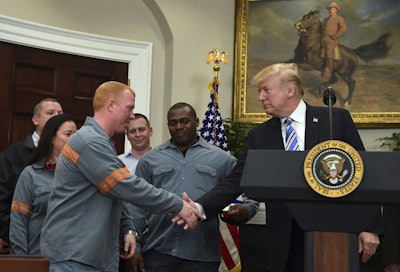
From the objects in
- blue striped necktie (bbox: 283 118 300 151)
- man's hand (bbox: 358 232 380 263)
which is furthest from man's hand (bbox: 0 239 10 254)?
man's hand (bbox: 358 232 380 263)

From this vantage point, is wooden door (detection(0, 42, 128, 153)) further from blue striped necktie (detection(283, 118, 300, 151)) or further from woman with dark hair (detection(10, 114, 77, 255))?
blue striped necktie (detection(283, 118, 300, 151))

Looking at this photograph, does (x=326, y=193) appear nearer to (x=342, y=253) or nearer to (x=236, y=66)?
(x=342, y=253)

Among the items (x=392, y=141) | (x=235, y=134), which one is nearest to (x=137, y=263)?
(x=235, y=134)

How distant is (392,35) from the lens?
21.7 ft

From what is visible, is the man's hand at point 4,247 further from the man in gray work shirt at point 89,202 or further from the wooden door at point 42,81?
the wooden door at point 42,81

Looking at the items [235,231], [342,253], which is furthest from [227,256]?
[342,253]

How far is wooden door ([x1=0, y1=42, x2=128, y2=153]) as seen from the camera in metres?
6.04

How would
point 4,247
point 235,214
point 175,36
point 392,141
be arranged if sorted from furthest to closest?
point 175,36 < point 392,141 < point 4,247 < point 235,214

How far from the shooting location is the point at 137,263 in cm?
370

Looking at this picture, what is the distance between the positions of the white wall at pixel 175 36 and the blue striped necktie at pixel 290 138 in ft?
11.6

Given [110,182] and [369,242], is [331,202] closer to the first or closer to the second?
[369,242]

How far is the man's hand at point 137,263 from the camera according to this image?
12.1 feet

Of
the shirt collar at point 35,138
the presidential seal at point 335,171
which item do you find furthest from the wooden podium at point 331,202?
the shirt collar at point 35,138

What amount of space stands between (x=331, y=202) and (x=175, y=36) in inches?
189
